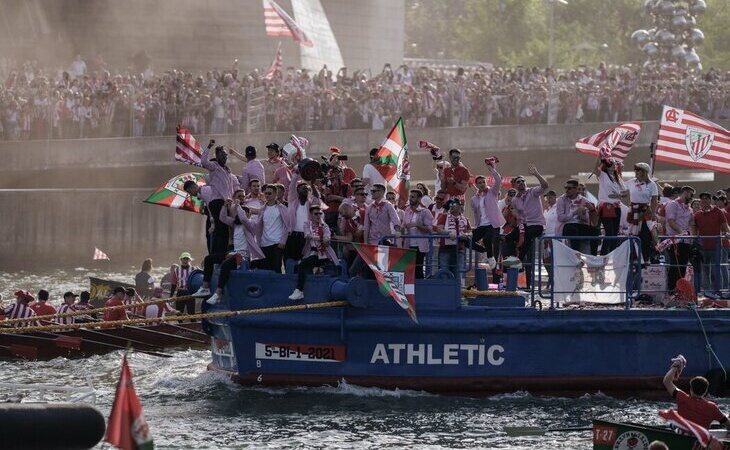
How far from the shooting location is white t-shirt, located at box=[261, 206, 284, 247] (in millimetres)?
21828

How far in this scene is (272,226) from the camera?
21891 millimetres

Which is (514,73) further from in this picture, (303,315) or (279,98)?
(303,315)

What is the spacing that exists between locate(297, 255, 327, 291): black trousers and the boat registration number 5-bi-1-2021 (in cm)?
81

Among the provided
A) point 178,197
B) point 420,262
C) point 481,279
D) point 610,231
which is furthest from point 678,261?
point 178,197

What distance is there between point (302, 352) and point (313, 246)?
1397 mm

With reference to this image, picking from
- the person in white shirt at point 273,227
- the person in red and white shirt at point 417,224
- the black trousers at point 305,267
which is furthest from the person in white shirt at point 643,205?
the person in white shirt at point 273,227

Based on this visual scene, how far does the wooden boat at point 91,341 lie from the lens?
89.1ft

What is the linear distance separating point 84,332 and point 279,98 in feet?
57.2

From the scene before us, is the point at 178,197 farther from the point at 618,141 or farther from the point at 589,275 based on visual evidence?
the point at 589,275

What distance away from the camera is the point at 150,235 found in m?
46.7

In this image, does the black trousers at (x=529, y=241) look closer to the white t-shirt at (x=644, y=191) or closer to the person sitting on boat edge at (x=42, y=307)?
the white t-shirt at (x=644, y=191)

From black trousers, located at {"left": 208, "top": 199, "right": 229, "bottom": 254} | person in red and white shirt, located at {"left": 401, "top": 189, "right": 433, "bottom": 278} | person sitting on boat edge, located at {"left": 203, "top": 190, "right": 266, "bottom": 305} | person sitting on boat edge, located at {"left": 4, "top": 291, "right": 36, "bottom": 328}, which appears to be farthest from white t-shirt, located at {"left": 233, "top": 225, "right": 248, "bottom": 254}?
person sitting on boat edge, located at {"left": 4, "top": 291, "right": 36, "bottom": 328}

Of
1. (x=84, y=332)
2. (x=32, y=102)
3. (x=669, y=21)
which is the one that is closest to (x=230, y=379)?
(x=84, y=332)

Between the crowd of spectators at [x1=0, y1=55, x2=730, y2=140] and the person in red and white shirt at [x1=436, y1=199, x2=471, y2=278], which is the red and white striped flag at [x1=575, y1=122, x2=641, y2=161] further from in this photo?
the crowd of spectators at [x1=0, y1=55, x2=730, y2=140]
